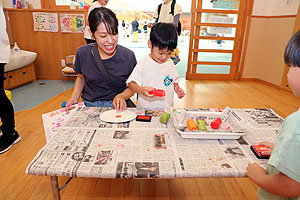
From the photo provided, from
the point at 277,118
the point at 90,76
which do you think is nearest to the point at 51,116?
the point at 90,76

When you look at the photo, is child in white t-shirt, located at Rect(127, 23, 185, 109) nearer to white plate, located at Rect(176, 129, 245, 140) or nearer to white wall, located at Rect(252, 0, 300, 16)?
white plate, located at Rect(176, 129, 245, 140)

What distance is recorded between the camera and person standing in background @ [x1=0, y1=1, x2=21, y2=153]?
158 centimetres

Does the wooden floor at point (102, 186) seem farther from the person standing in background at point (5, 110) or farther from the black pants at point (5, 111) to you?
the black pants at point (5, 111)

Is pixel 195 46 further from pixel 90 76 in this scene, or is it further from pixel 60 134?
pixel 60 134

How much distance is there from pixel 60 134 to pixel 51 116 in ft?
0.90

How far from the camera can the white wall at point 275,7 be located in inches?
139

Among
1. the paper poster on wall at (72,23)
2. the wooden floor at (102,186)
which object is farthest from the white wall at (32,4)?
the wooden floor at (102,186)

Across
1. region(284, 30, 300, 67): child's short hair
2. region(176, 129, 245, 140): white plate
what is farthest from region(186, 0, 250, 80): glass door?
region(284, 30, 300, 67): child's short hair

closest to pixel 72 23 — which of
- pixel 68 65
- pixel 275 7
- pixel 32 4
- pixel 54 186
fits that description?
pixel 68 65

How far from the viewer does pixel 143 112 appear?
114 centimetres

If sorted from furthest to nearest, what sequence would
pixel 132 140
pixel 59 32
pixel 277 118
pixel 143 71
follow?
1. pixel 59 32
2. pixel 143 71
3. pixel 277 118
4. pixel 132 140

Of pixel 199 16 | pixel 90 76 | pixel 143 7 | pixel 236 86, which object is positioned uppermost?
pixel 143 7

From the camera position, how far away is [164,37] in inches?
47.4

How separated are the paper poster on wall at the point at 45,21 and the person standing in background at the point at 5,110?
7.52 ft
